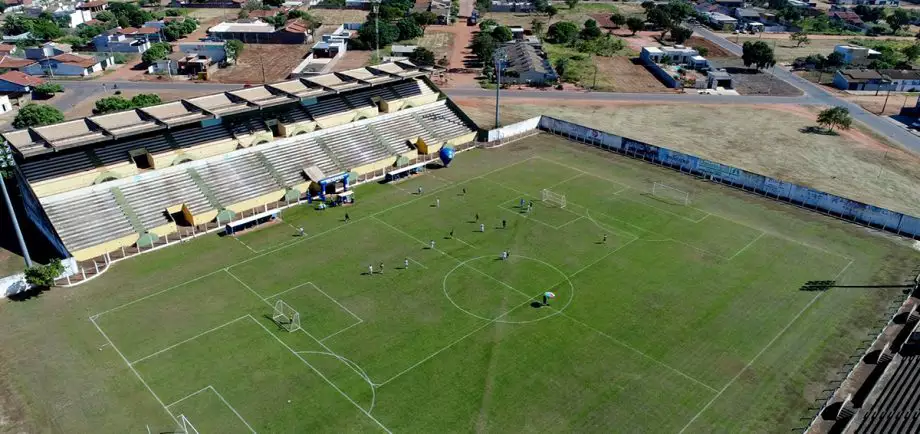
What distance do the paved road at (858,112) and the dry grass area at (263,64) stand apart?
112 meters

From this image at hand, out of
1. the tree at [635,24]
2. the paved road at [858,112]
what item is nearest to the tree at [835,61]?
the paved road at [858,112]

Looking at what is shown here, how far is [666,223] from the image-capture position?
68062mm

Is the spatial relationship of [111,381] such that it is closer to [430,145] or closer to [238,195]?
[238,195]

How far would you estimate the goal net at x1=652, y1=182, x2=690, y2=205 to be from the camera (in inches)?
2905

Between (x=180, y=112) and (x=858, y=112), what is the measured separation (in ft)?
381

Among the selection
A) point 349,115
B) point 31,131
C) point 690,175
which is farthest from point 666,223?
point 31,131

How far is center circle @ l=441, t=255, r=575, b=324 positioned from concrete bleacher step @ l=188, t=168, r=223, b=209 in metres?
28.3

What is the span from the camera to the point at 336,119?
269 ft

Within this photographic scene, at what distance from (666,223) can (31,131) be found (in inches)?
2705

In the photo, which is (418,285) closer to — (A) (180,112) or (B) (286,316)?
(B) (286,316)

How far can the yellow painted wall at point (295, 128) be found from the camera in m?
77.4

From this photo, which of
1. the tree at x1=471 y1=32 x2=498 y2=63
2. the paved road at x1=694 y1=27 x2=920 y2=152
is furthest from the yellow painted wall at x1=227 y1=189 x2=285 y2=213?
the paved road at x1=694 y1=27 x2=920 y2=152

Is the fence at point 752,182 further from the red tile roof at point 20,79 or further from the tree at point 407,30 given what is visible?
the red tile roof at point 20,79

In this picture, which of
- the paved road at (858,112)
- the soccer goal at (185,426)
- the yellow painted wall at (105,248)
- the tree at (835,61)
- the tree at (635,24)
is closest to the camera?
the soccer goal at (185,426)
